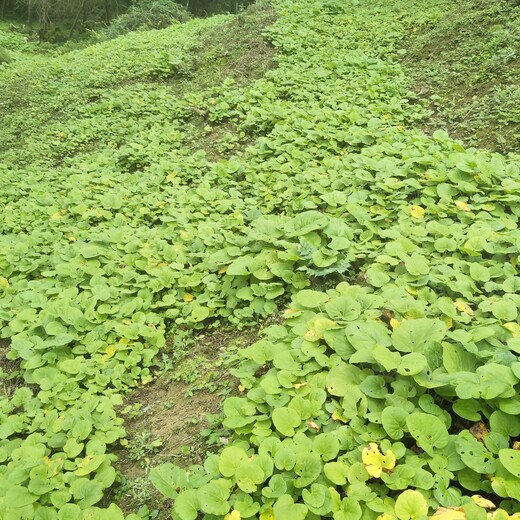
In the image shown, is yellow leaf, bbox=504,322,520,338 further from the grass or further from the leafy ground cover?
the grass

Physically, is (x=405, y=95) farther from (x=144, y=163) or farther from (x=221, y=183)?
(x=144, y=163)

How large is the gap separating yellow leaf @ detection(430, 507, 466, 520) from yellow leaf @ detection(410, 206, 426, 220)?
263 centimetres

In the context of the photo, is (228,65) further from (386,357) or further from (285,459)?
(285,459)

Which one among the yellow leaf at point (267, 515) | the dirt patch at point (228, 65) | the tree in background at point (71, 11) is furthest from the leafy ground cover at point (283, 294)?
the tree in background at point (71, 11)

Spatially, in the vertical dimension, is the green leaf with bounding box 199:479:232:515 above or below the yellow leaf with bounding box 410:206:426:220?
below

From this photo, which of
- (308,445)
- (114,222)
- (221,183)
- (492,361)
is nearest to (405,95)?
(221,183)

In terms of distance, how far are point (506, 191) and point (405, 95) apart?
341cm

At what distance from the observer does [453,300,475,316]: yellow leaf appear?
2.61 metres

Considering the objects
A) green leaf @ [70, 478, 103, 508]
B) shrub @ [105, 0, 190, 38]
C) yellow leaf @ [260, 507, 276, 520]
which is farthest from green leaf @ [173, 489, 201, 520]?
shrub @ [105, 0, 190, 38]

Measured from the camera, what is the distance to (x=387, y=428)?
1947 mm

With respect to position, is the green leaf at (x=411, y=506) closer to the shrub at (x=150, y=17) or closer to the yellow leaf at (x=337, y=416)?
the yellow leaf at (x=337, y=416)

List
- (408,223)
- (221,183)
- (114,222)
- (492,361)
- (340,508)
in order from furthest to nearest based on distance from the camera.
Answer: (221,183)
(114,222)
(408,223)
(492,361)
(340,508)

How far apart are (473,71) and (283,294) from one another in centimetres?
525

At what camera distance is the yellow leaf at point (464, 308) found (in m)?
2.61
